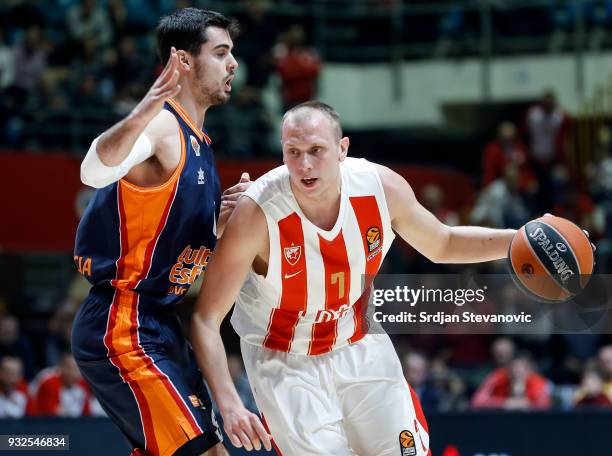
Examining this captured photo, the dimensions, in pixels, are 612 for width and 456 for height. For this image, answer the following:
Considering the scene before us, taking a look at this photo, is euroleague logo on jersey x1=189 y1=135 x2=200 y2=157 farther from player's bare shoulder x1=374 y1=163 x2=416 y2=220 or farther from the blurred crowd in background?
the blurred crowd in background

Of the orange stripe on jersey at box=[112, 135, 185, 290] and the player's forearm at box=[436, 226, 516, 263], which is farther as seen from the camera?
the player's forearm at box=[436, 226, 516, 263]

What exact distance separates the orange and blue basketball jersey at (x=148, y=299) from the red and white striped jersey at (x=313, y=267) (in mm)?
305

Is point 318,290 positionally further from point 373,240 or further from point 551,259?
point 551,259

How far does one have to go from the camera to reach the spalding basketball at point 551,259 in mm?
4621

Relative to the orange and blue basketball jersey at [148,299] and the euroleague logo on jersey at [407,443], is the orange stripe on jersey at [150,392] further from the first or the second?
the euroleague logo on jersey at [407,443]

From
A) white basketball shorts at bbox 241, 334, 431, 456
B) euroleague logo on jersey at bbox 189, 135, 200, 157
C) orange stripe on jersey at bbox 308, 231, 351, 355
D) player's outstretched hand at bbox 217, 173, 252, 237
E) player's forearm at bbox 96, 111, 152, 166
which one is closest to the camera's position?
player's forearm at bbox 96, 111, 152, 166

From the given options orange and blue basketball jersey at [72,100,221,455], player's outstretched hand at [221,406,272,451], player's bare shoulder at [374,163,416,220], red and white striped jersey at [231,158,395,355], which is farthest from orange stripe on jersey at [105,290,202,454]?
player's bare shoulder at [374,163,416,220]

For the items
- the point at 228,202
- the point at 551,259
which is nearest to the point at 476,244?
the point at 551,259

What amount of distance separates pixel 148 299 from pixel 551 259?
1634 mm

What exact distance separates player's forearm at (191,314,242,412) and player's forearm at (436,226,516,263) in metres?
1.16

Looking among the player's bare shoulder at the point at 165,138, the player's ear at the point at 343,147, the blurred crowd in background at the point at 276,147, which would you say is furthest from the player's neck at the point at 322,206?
the blurred crowd in background at the point at 276,147

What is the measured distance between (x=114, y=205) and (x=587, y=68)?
12026 mm

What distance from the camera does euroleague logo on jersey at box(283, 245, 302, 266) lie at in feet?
15.2

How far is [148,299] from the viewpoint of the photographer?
4.45 metres
